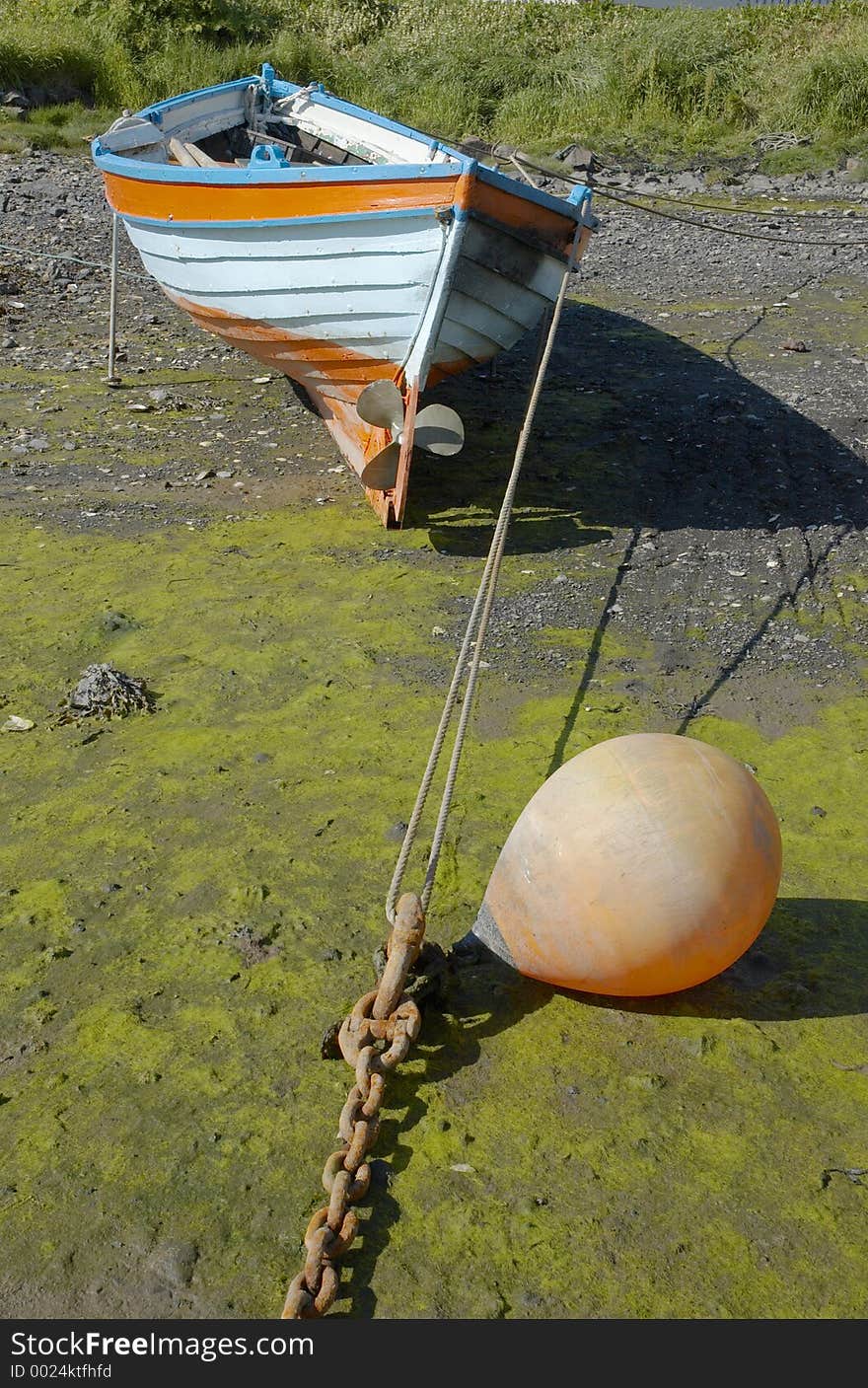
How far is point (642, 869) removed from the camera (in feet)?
10.2

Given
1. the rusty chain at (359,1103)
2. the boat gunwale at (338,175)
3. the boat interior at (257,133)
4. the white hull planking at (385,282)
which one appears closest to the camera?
the rusty chain at (359,1103)

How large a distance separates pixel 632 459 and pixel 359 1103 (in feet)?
18.4

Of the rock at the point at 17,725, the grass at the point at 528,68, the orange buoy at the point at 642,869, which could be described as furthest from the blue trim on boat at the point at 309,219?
the grass at the point at 528,68

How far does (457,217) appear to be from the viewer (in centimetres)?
589

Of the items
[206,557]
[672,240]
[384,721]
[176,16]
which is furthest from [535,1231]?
[176,16]

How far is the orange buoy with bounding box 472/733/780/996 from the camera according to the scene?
10.2 feet

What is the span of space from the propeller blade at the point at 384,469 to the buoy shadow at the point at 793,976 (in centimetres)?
349

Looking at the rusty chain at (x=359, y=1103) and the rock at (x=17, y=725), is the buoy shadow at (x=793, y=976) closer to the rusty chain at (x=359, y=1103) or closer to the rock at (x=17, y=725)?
the rusty chain at (x=359, y=1103)

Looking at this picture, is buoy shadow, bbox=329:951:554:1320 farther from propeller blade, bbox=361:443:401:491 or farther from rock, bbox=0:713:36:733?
propeller blade, bbox=361:443:401:491

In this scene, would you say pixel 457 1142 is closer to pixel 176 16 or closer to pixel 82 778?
pixel 82 778

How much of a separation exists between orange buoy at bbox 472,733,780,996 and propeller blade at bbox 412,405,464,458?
3468mm

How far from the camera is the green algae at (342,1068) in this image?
2.68m

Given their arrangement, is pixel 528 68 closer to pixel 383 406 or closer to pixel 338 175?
pixel 338 175
